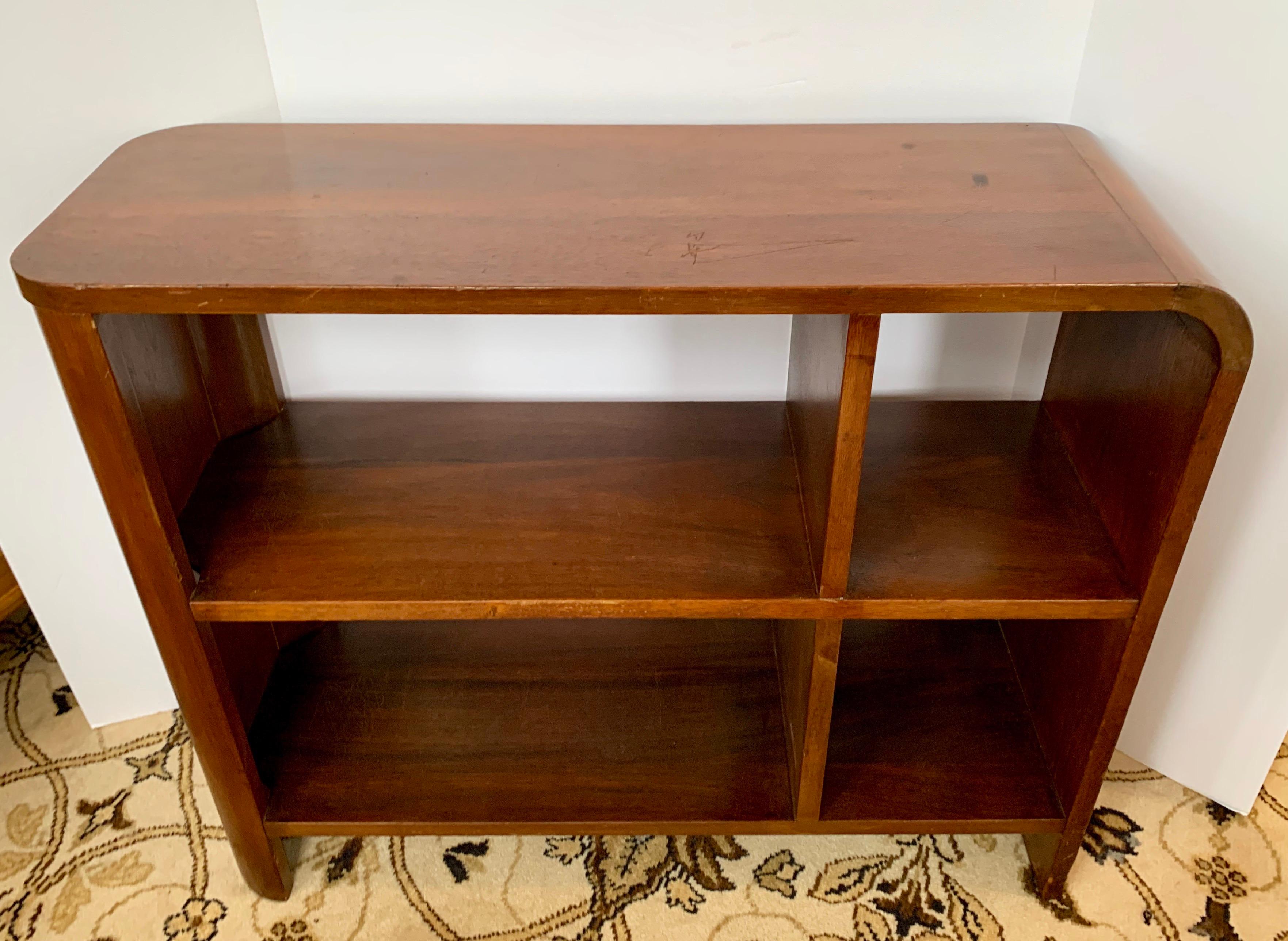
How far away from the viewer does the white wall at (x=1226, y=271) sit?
96cm

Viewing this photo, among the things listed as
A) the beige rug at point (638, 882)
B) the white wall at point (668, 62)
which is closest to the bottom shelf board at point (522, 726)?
the beige rug at point (638, 882)

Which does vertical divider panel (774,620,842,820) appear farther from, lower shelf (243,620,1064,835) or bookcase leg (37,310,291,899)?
bookcase leg (37,310,291,899)

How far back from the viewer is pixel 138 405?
36.9 inches

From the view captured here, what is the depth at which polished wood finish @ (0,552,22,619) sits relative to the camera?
1503 mm

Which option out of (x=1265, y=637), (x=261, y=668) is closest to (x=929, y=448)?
(x=1265, y=637)

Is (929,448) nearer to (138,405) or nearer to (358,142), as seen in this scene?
(358,142)

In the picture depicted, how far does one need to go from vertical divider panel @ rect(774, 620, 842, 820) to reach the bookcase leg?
0.60 m

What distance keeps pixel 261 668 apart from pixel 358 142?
0.64 m

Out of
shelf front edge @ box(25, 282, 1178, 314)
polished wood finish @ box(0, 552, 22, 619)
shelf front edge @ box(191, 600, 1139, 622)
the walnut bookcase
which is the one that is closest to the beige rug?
the walnut bookcase

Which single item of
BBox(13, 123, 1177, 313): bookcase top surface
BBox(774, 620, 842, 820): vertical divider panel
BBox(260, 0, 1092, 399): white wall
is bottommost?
BBox(774, 620, 842, 820): vertical divider panel

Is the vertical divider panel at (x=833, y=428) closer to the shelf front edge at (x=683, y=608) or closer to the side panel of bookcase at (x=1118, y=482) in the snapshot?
the shelf front edge at (x=683, y=608)

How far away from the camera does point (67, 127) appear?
3.49 feet

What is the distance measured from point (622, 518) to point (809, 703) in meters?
0.27

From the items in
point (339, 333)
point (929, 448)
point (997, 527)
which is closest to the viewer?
point (997, 527)
